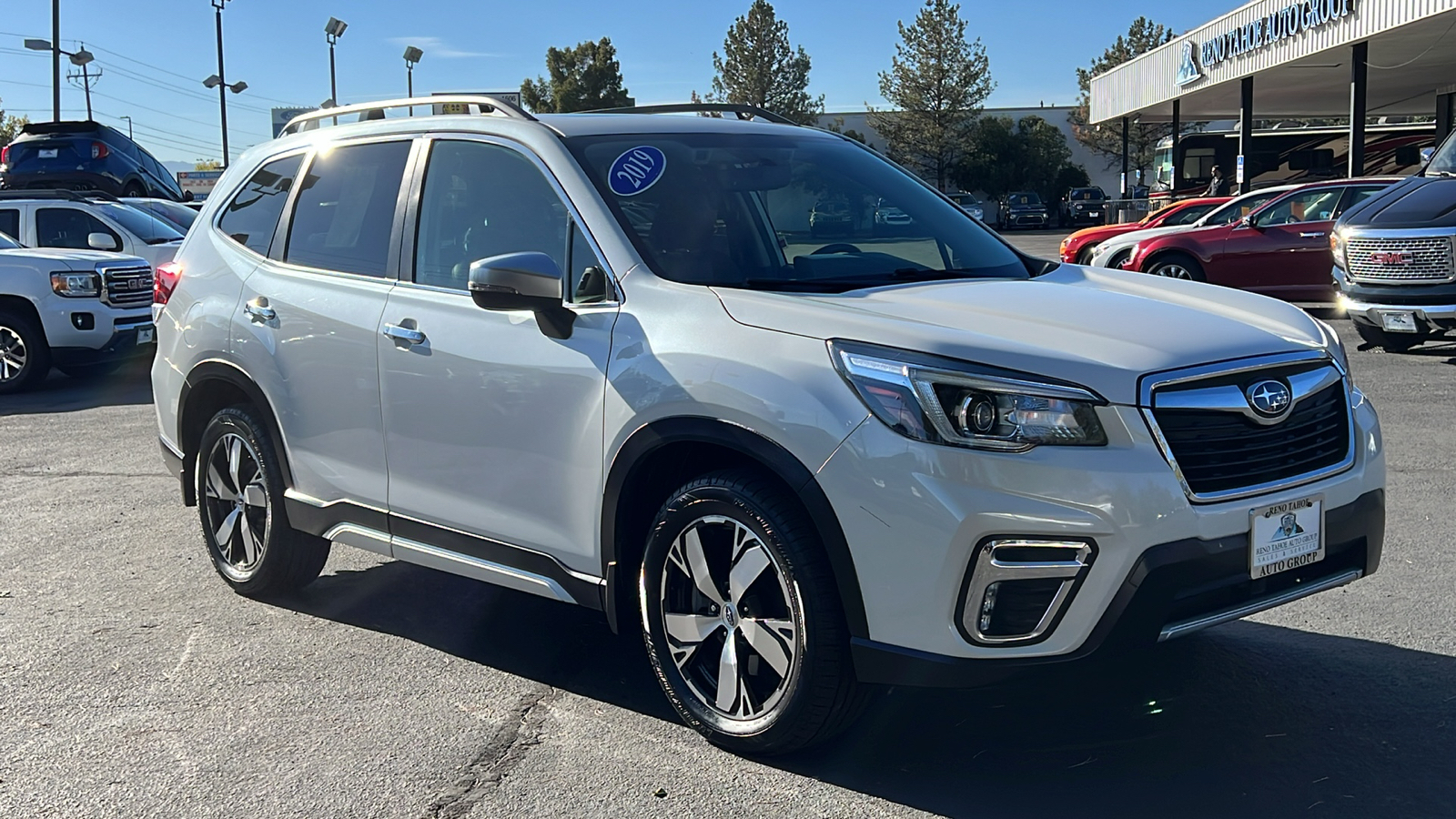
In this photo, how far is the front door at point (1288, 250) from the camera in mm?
16016

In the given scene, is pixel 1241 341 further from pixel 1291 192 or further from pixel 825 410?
pixel 1291 192

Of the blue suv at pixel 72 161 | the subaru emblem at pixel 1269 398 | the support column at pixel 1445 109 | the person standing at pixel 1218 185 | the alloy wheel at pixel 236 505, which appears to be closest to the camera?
the subaru emblem at pixel 1269 398

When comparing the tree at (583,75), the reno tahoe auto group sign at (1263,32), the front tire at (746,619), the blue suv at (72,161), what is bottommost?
the front tire at (746,619)

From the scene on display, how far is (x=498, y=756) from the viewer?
375cm

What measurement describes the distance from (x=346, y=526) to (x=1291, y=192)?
14.5 metres

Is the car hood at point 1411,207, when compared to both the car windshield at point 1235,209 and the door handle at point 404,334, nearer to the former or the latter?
the car windshield at point 1235,209

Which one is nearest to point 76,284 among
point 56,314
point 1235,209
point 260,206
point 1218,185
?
point 56,314

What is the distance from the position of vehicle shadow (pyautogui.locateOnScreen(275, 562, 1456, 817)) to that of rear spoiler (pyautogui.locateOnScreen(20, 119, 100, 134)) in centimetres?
2038

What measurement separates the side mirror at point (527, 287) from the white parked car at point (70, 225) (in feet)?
38.9

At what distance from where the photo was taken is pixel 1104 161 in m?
77.2

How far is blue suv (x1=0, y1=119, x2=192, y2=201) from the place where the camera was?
71.0 ft

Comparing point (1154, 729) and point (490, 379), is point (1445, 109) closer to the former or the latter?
point (1154, 729)

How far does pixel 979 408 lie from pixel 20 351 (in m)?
11.4

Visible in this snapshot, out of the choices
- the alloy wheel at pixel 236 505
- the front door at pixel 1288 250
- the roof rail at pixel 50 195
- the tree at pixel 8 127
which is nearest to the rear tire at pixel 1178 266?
the front door at pixel 1288 250
